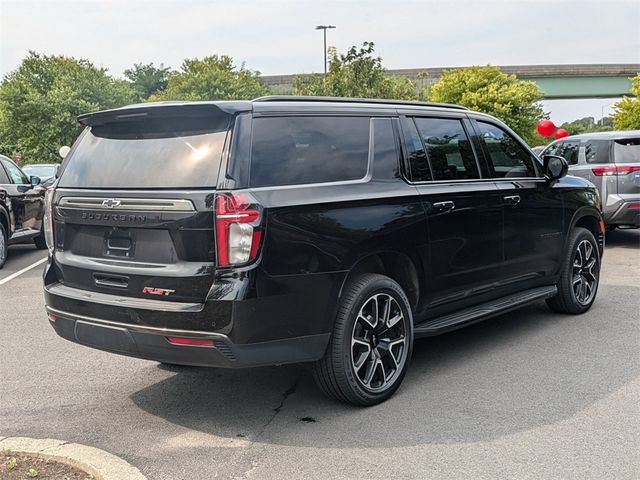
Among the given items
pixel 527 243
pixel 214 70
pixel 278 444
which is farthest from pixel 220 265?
pixel 214 70

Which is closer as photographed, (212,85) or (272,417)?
(272,417)

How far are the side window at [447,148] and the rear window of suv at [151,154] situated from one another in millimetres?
1827

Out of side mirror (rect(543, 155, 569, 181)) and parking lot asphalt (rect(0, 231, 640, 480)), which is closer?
parking lot asphalt (rect(0, 231, 640, 480))

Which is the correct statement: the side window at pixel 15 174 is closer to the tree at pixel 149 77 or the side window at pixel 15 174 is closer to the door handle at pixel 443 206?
the door handle at pixel 443 206

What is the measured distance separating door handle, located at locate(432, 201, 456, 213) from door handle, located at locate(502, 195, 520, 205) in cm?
77

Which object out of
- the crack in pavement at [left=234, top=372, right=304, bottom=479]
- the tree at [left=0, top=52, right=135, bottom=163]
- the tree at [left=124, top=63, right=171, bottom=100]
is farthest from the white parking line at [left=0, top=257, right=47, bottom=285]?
the tree at [left=124, top=63, right=171, bottom=100]

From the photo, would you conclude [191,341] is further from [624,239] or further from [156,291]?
[624,239]

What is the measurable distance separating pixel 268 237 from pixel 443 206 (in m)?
1.70

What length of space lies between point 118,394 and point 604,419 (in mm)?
3151

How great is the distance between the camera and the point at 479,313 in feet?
17.4

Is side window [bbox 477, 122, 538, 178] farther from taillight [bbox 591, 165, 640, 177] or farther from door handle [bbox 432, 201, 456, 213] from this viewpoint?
taillight [bbox 591, 165, 640, 177]

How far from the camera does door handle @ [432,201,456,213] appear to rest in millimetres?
4902

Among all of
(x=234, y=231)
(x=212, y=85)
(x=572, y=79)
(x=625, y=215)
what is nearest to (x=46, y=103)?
(x=212, y=85)

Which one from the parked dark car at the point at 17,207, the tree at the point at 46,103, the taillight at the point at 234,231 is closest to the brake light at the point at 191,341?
the taillight at the point at 234,231
